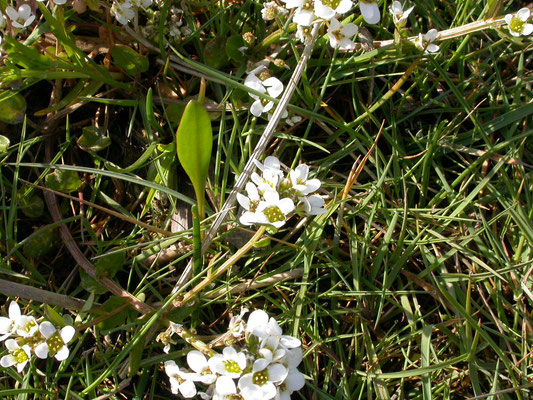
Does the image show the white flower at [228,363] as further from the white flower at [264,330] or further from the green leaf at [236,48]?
the green leaf at [236,48]

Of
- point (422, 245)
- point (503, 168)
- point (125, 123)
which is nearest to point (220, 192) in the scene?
point (125, 123)

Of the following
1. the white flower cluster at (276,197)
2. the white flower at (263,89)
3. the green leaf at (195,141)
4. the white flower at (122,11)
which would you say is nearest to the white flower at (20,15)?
the white flower at (122,11)

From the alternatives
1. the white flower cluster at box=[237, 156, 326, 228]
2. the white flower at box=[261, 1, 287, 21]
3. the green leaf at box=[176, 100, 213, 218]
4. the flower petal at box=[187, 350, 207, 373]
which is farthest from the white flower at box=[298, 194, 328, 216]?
the white flower at box=[261, 1, 287, 21]

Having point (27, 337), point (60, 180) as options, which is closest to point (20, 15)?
point (60, 180)

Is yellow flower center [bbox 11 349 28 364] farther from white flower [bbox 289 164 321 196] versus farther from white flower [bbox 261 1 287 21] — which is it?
white flower [bbox 261 1 287 21]

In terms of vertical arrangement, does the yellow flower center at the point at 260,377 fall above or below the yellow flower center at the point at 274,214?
below
